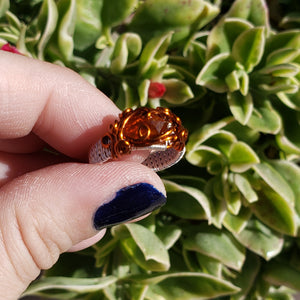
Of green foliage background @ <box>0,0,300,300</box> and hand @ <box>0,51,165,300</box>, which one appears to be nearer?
hand @ <box>0,51,165,300</box>

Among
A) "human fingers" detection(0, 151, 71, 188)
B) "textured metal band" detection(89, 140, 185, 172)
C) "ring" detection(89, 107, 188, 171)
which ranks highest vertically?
"ring" detection(89, 107, 188, 171)

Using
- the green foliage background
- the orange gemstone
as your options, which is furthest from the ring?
the green foliage background

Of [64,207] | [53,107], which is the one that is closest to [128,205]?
[64,207]

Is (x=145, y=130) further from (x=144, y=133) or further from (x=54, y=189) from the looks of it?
(x=54, y=189)

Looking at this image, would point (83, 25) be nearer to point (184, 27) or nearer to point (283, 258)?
point (184, 27)

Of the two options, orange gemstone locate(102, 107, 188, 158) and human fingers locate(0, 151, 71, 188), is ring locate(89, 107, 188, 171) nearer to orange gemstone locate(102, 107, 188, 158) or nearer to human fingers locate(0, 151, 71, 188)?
orange gemstone locate(102, 107, 188, 158)

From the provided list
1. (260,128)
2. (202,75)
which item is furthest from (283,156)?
(202,75)
